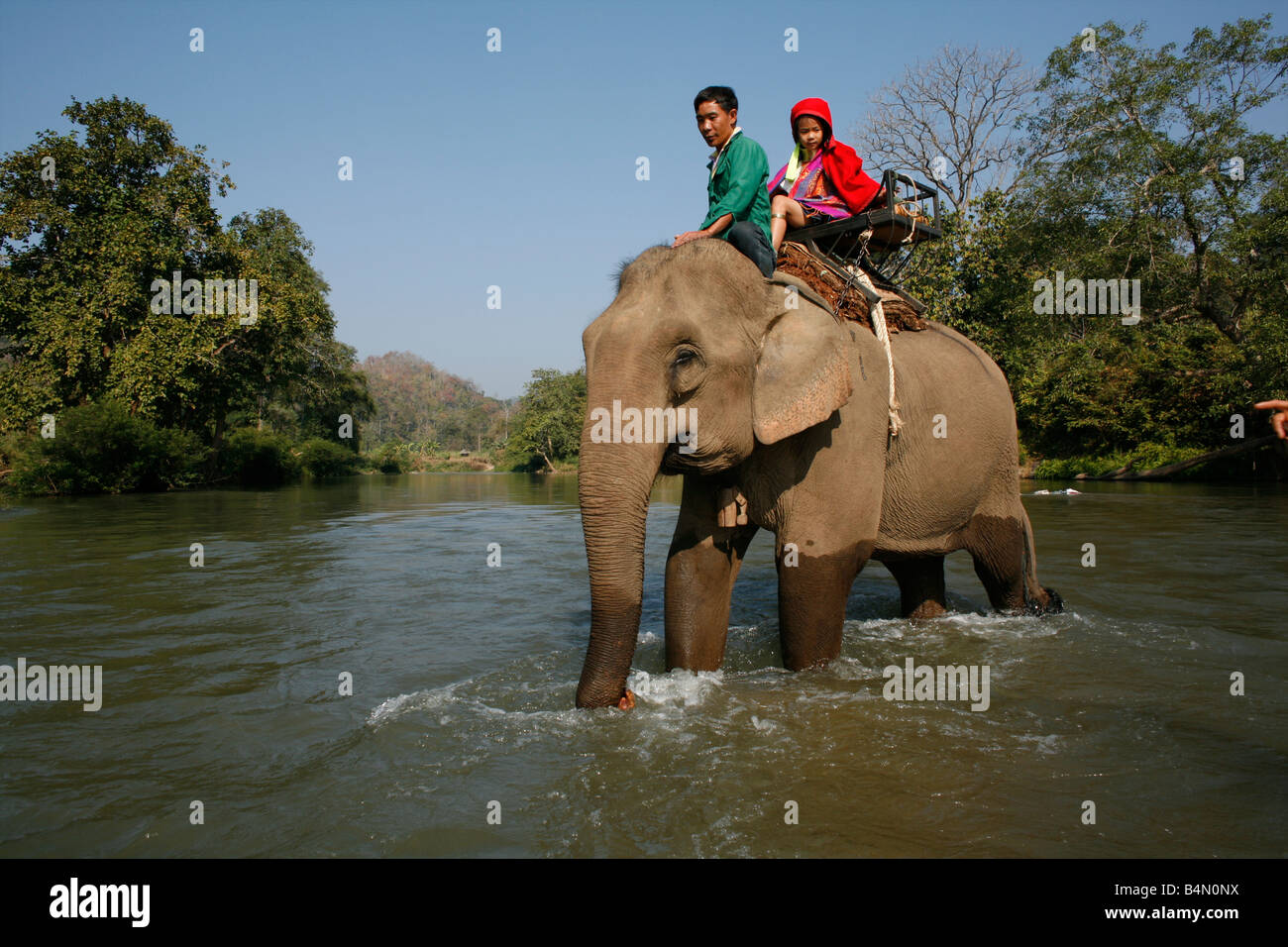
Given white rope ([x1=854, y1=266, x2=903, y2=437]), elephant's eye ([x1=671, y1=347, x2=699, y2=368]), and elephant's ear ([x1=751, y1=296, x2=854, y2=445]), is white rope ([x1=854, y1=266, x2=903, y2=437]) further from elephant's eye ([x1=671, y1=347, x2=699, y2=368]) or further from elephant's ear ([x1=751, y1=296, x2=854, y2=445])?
elephant's eye ([x1=671, y1=347, x2=699, y2=368])

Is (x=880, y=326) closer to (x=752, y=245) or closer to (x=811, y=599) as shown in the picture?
(x=752, y=245)

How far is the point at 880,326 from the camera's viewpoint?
5.71m

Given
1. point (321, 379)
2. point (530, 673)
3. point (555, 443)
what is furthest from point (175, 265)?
point (555, 443)

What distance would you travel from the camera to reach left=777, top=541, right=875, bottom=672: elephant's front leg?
15.5 ft

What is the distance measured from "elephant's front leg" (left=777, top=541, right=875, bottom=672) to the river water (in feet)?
0.68

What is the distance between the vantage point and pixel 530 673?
5.21 m

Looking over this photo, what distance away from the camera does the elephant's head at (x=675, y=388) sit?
13.0ft

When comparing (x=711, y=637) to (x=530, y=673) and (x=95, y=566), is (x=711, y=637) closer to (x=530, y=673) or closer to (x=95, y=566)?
(x=530, y=673)

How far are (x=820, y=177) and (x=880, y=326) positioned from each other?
4.64 feet

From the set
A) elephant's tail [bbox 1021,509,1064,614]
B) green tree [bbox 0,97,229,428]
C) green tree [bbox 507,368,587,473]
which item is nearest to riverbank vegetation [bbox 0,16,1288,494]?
green tree [bbox 0,97,229,428]

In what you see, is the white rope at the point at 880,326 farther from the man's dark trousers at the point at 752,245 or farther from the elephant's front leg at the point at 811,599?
the man's dark trousers at the point at 752,245

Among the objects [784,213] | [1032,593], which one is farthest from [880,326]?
[1032,593]
